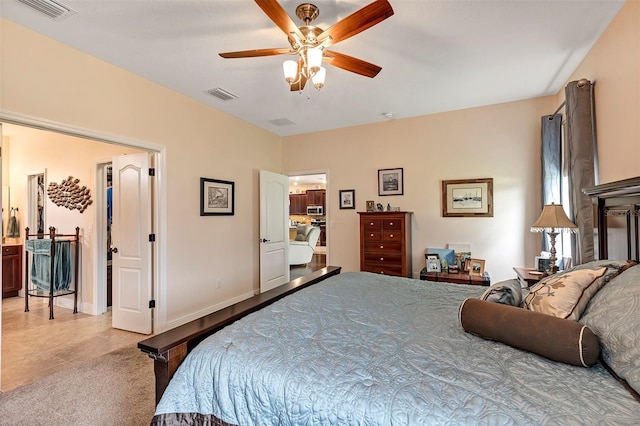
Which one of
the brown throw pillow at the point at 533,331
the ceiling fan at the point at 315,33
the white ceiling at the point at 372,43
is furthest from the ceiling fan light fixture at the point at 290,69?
the brown throw pillow at the point at 533,331

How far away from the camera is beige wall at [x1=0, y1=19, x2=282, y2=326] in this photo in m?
2.36

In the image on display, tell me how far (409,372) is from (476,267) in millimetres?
3072

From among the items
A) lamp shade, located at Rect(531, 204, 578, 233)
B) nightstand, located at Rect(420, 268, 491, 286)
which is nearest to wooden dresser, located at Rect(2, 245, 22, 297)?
nightstand, located at Rect(420, 268, 491, 286)

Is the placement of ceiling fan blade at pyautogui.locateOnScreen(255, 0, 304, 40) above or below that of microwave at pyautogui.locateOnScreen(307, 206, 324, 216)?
above

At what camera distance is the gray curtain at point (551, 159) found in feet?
10.9

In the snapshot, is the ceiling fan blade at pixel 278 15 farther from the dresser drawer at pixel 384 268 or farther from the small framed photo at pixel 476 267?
the small framed photo at pixel 476 267

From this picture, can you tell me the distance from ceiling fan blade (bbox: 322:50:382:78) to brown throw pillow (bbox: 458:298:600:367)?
176 centimetres

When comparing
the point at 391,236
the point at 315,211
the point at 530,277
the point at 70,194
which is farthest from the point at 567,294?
the point at 315,211

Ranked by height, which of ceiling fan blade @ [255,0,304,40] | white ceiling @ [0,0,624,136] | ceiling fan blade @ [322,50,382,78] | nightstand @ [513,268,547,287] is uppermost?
white ceiling @ [0,0,624,136]

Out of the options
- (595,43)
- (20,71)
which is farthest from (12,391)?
(595,43)

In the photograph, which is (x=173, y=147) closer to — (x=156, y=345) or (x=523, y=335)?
(x=156, y=345)

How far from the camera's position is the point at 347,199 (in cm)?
490

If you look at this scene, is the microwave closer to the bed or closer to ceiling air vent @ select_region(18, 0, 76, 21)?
ceiling air vent @ select_region(18, 0, 76, 21)

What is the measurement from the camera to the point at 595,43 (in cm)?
248
